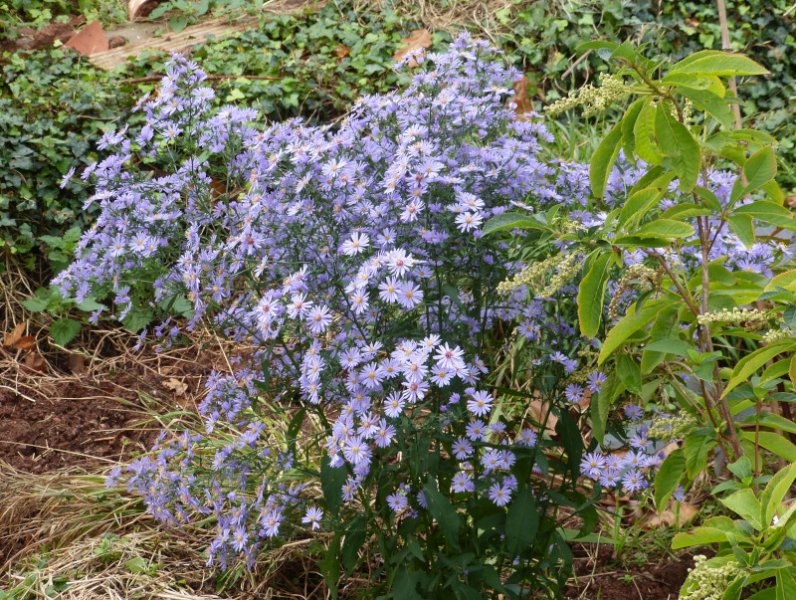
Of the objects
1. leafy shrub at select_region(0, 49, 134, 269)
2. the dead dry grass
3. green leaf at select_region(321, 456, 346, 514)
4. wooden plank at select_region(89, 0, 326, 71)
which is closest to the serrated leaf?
green leaf at select_region(321, 456, 346, 514)

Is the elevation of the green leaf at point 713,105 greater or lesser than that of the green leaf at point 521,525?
greater

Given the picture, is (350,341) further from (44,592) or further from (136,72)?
(136,72)

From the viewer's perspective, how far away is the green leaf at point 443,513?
1.86m

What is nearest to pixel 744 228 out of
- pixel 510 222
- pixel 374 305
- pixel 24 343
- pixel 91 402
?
pixel 510 222

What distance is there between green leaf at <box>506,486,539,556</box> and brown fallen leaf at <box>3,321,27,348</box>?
2620 millimetres

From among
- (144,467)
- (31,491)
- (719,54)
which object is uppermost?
(719,54)

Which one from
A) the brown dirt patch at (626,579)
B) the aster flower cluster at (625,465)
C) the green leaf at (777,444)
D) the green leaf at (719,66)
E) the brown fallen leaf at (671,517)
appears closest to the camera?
the green leaf at (719,66)

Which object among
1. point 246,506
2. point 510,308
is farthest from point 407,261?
point 246,506

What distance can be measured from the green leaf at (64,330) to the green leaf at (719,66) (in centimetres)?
290

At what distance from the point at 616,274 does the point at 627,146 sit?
1.27 feet

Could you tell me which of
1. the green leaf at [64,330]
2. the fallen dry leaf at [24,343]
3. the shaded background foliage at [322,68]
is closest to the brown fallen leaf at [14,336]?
the fallen dry leaf at [24,343]

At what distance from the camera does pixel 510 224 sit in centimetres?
171

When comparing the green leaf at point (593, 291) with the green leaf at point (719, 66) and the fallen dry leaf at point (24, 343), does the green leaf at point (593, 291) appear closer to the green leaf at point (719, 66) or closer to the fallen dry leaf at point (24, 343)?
the green leaf at point (719, 66)

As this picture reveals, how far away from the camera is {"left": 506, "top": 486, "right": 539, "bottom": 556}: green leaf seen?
192cm
